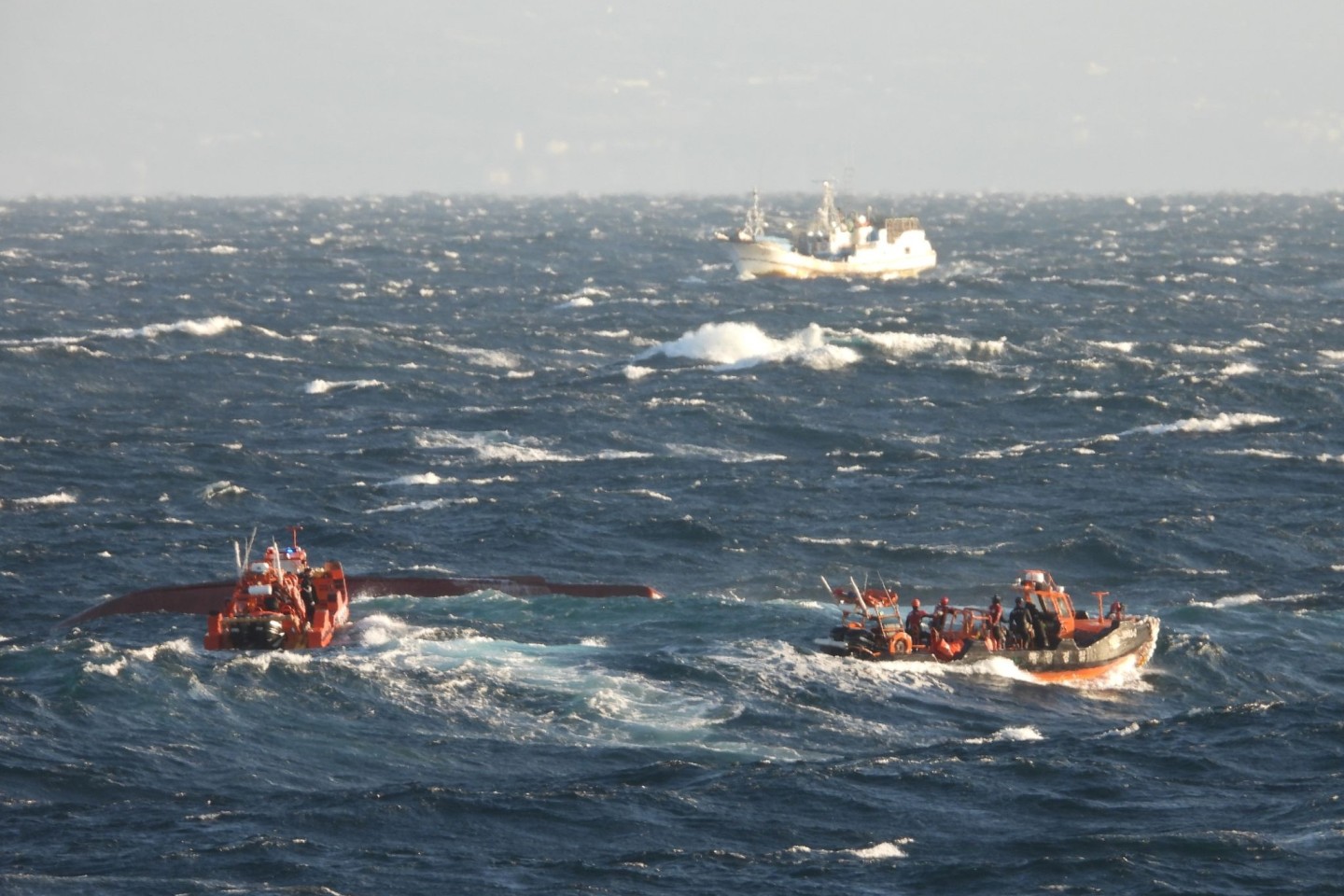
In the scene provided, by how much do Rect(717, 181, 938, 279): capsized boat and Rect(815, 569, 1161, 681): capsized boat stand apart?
342ft

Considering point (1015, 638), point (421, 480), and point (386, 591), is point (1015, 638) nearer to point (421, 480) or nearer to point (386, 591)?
point (386, 591)

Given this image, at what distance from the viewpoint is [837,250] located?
5906 inches

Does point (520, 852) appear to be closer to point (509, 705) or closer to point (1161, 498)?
point (509, 705)

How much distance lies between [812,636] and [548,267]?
376ft

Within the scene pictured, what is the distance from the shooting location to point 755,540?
52.8 m

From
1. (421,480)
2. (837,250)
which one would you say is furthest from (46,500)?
(837,250)

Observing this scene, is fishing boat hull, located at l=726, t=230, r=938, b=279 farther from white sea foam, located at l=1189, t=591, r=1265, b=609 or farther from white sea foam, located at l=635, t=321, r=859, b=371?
white sea foam, located at l=1189, t=591, r=1265, b=609

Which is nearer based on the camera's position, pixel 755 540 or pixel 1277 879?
pixel 1277 879

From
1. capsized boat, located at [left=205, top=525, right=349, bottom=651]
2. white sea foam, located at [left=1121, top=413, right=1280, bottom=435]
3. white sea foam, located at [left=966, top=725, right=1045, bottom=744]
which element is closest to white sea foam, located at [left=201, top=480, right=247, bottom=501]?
capsized boat, located at [left=205, top=525, right=349, bottom=651]

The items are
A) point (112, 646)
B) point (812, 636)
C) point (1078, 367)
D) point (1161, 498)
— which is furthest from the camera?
point (1078, 367)

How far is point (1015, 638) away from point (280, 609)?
52.7 feet

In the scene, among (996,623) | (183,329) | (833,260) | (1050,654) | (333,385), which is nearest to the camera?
(1050,654)

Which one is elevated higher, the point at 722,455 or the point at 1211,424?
the point at 1211,424

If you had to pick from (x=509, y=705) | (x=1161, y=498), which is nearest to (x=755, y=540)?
(x=1161, y=498)
